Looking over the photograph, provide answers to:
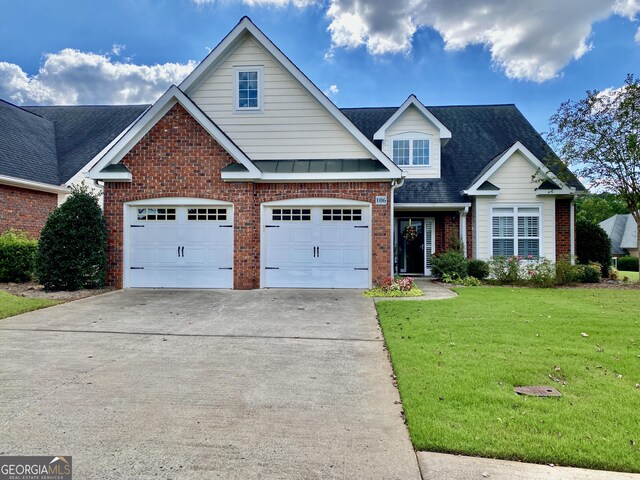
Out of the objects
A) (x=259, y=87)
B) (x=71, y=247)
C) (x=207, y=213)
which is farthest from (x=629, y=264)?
(x=71, y=247)

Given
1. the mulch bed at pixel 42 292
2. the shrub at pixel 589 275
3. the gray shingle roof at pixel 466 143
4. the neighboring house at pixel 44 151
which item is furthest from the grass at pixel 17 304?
the shrub at pixel 589 275

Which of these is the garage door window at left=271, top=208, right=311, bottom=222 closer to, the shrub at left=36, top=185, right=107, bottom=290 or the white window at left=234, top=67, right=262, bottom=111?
the white window at left=234, top=67, right=262, bottom=111

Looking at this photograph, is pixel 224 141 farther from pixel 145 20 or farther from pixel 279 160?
pixel 145 20

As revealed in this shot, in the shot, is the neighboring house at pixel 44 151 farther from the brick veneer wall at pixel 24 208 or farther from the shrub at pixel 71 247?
the shrub at pixel 71 247

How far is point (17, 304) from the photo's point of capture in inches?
346

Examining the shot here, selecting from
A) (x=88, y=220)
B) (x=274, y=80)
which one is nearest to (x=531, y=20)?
(x=274, y=80)

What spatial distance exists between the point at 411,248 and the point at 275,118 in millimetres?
7946

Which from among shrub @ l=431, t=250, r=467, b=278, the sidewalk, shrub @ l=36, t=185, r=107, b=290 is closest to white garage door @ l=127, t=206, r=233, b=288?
shrub @ l=36, t=185, r=107, b=290

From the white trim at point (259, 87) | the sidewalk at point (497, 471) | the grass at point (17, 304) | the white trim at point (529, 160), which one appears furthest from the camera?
the white trim at point (529, 160)

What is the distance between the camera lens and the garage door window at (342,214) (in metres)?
11.8

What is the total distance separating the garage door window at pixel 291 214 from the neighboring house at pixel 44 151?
1049 cm

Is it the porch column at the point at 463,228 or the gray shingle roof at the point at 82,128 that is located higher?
the gray shingle roof at the point at 82,128

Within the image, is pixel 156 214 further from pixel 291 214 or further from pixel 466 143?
pixel 466 143

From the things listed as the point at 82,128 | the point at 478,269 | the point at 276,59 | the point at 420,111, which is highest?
the point at 82,128
